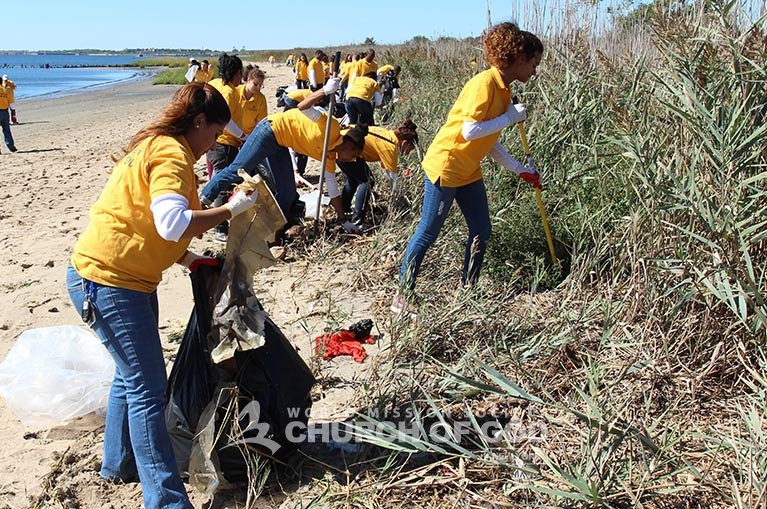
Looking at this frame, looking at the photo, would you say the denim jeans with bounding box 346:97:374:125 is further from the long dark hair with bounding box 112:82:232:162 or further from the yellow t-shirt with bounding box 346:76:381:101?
the long dark hair with bounding box 112:82:232:162

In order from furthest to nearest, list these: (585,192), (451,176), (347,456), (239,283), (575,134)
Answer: (575,134), (585,192), (451,176), (347,456), (239,283)

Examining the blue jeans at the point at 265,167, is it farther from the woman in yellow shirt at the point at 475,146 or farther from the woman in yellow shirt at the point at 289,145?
the woman in yellow shirt at the point at 475,146

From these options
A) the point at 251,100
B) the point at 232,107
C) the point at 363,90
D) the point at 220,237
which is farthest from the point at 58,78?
the point at 220,237

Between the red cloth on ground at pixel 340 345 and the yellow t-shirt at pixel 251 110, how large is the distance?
364cm

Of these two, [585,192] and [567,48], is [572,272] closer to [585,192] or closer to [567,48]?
[585,192]

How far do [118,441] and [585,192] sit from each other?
3.09 m

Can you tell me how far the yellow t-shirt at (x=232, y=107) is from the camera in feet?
19.8

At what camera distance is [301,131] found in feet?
17.2

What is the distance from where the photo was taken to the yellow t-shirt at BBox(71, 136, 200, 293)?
2078 millimetres

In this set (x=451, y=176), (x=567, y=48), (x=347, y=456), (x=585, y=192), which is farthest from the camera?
(x=567, y=48)

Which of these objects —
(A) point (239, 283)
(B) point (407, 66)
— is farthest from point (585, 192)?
(B) point (407, 66)

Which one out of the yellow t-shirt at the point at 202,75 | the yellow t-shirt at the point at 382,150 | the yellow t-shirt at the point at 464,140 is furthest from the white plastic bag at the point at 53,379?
the yellow t-shirt at the point at 202,75

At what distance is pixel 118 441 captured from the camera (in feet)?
8.15

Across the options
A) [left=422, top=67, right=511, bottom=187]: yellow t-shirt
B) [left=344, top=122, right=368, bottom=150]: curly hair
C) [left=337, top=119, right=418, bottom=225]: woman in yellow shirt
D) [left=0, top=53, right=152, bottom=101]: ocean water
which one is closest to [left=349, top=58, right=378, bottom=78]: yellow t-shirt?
[left=337, top=119, right=418, bottom=225]: woman in yellow shirt
